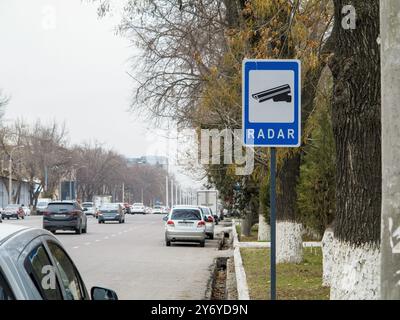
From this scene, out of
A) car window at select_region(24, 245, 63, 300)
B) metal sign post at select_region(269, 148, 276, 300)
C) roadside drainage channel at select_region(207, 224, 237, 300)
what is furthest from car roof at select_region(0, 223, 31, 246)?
roadside drainage channel at select_region(207, 224, 237, 300)

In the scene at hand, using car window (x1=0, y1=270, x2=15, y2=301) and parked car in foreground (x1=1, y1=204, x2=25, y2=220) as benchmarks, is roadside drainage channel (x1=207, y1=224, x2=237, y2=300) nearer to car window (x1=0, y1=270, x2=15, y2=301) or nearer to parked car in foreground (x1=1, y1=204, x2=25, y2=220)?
car window (x1=0, y1=270, x2=15, y2=301)

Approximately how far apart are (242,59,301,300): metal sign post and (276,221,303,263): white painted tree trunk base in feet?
37.1

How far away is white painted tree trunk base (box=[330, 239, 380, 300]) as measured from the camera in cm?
792

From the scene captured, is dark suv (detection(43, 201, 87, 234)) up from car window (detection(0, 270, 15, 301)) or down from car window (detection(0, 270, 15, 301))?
down

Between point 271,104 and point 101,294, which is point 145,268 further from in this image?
point 101,294

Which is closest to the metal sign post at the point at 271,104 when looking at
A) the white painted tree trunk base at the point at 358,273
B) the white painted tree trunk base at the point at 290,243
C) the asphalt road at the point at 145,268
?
the white painted tree trunk base at the point at 358,273

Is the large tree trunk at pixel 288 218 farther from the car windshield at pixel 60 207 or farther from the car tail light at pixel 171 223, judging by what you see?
the car windshield at pixel 60 207

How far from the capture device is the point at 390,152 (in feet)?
16.2

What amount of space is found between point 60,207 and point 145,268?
17815mm

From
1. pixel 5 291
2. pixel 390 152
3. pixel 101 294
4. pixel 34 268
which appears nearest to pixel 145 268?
pixel 101 294

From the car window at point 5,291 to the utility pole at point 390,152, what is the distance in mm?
2399

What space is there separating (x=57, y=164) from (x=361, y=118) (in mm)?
86402

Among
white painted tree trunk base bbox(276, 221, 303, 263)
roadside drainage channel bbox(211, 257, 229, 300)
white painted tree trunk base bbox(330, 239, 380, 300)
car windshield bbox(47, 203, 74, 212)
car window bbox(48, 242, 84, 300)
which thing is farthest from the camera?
car windshield bbox(47, 203, 74, 212)

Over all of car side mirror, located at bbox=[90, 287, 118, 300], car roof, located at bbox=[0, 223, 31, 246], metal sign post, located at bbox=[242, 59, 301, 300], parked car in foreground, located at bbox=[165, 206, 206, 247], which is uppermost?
metal sign post, located at bbox=[242, 59, 301, 300]
